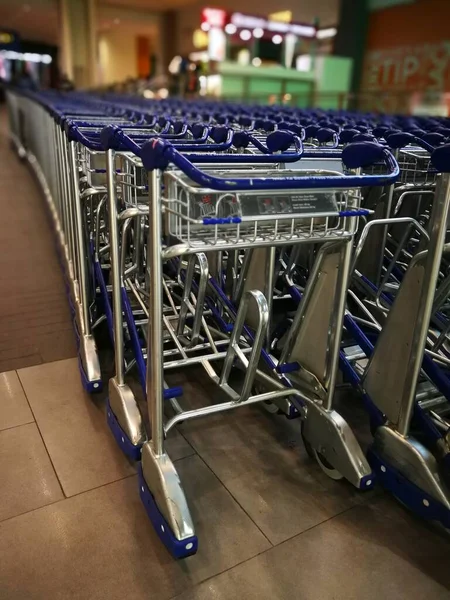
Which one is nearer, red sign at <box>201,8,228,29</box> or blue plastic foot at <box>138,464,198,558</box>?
blue plastic foot at <box>138,464,198,558</box>

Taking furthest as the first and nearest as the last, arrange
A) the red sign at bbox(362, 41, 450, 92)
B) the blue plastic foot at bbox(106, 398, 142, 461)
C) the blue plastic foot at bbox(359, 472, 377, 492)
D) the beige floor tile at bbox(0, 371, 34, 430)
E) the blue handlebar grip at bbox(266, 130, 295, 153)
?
1. the red sign at bbox(362, 41, 450, 92)
2. the beige floor tile at bbox(0, 371, 34, 430)
3. the blue handlebar grip at bbox(266, 130, 295, 153)
4. the blue plastic foot at bbox(106, 398, 142, 461)
5. the blue plastic foot at bbox(359, 472, 377, 492)

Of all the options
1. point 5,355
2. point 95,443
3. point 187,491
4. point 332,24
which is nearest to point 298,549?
point 187,491

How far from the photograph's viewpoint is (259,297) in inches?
65.8

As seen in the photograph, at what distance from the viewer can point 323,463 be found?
195cm

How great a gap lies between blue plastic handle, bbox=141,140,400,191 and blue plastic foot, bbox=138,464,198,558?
1039mm

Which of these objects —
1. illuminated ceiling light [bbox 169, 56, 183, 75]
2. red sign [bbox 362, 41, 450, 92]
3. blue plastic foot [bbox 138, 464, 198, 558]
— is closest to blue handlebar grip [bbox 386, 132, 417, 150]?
blue plastic foot [bbox 138, 464, 198, 558]

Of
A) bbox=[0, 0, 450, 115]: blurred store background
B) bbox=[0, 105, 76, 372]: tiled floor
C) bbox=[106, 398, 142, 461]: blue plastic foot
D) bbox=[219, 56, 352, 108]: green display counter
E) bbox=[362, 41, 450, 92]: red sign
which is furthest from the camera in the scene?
bbox=[219, 56, 352, 108]: green display counter

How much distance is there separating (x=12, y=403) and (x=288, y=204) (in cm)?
169

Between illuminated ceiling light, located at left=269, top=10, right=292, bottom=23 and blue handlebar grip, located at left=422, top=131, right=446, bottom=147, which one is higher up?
illuminated ceiling light, located at left=269, top=10, right=292, bottom=23

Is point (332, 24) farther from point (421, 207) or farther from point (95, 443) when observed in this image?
point (95, 443)

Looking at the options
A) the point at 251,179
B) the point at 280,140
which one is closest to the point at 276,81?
the point at 280,140

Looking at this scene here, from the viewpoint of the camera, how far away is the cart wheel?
74.7 inches

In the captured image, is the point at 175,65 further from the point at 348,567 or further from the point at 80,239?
the point at 348,567

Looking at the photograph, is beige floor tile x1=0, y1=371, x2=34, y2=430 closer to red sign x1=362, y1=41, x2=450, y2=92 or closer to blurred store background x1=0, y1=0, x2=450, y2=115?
blurred store background x1=0, y1=0, x2=450, y2=115
